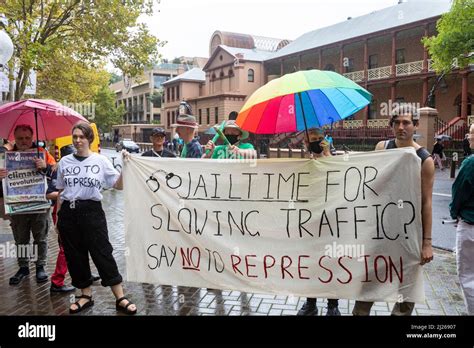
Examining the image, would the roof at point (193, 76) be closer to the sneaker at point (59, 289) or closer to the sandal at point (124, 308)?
the sneaker at point (59, 289)

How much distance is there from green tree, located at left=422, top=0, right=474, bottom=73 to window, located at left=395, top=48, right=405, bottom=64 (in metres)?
19.0

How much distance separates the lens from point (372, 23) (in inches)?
1405

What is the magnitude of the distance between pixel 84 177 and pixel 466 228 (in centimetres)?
345

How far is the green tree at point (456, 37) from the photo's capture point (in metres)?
14.7

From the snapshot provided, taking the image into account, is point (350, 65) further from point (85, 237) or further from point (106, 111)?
point (106, 111)

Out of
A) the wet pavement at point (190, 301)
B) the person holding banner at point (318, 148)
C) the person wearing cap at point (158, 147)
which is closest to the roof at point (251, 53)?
the person wearing cap at point (158, 147)

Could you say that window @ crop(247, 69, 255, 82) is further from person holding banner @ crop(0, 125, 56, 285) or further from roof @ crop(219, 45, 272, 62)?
person holding banner @ crop(0, 125, 56, 285)

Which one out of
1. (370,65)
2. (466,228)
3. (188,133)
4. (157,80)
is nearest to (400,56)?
(370,65)

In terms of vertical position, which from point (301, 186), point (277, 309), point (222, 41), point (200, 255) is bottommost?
point (277, 309)

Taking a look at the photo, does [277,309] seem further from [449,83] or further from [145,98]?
[145,98]

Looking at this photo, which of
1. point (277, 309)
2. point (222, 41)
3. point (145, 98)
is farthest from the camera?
Result: point (145, 98)
